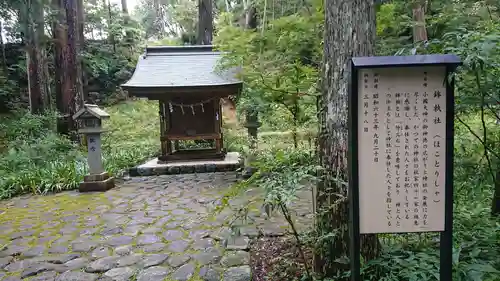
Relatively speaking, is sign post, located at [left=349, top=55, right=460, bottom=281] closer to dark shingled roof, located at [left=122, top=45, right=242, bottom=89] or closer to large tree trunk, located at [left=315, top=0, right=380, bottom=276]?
large tree trunk, located at [left=315, top=0, right=380, bottom=276]

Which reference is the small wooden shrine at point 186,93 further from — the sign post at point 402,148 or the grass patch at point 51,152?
the sign post at point 402,148

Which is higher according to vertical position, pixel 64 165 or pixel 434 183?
pixel 434 183

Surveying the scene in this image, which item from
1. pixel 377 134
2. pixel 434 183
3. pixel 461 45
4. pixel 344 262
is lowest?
pixel 344 262

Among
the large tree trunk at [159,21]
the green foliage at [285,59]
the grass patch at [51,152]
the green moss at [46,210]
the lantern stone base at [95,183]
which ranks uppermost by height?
the large tree trunk at [159,21]

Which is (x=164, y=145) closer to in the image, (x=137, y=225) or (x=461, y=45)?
(x=137, y=225)

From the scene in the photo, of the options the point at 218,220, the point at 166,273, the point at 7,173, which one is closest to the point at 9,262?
the point at 166,273

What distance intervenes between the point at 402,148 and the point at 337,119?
578 millimetres

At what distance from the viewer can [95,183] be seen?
660cm

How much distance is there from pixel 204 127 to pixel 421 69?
7511 mm

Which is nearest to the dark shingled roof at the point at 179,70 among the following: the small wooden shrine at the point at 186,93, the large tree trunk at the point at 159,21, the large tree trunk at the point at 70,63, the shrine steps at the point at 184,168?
the small wooden shrine at the point at 186,93

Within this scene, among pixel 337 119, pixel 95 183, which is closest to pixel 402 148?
pixel 337 119

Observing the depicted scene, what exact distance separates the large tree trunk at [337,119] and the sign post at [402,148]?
14.7 inches

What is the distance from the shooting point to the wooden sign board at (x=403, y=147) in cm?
192

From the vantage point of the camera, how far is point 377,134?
1938 millimetres
